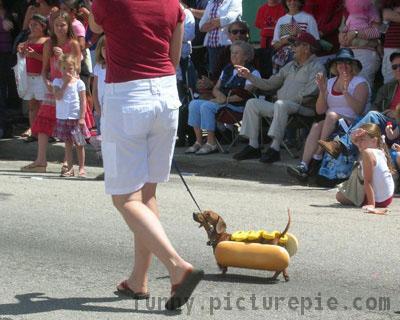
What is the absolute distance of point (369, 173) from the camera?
10.3 m

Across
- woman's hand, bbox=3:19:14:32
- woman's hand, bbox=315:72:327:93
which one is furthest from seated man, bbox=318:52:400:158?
woman's hand, bbox=3:19:14:32

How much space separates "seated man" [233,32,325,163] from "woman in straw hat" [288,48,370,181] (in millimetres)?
609

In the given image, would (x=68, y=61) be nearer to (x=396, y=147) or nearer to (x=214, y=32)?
(x=214, y=32)

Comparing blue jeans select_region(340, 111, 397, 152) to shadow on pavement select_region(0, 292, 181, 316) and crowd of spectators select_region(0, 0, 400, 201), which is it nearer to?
crowd of spectators select_region(0, 0, 400, 201)

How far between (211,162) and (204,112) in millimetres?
651

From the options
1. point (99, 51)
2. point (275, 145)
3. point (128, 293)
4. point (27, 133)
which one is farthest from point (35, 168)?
point (128, 293)

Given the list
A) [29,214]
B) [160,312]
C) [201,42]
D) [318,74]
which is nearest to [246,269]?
[160,312]

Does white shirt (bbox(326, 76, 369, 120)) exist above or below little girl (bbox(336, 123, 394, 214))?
above

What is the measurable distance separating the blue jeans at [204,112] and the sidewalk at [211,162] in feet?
1.29

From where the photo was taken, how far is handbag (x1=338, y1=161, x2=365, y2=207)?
10.4m

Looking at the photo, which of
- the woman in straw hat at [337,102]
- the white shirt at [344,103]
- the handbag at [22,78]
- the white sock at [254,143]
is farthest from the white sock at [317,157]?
the handbag at [22,78]

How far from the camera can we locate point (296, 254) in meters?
8.05

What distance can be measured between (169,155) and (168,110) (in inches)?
11.2

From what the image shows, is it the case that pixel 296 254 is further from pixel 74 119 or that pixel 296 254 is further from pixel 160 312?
pixel 74 119
